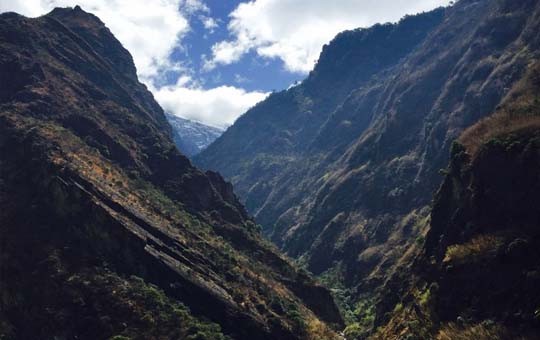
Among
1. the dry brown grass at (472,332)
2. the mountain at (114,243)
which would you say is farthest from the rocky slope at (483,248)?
the mountain at (114,243)

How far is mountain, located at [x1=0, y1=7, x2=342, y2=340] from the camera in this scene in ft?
270

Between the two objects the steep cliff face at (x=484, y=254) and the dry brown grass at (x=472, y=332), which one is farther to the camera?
the steep cliff face at (x=484, y=254)

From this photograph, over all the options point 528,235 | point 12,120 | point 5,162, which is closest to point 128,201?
point 5,162

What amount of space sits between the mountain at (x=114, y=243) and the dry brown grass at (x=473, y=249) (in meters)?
30.2

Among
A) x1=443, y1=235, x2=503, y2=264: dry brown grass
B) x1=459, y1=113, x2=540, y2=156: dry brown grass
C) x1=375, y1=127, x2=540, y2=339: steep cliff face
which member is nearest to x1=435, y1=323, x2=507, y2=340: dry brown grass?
x1=375, y1=127, x2=540, y2=339: steep cliff face

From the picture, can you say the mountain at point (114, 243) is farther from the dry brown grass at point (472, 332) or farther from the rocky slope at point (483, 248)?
the dry brown grass at point (472, 332)

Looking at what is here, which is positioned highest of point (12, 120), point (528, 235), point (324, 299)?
point (528, 235)

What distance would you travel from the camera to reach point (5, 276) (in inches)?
3295

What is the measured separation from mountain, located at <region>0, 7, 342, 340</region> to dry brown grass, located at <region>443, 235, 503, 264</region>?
99.2 feet

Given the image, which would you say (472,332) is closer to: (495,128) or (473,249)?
(473,249)

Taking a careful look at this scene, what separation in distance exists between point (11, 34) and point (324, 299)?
362ft

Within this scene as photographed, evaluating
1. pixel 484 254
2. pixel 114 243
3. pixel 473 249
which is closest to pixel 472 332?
pixel 484 254

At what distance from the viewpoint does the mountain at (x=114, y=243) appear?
82.4 meters

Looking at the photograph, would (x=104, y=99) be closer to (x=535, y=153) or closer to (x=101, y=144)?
(x=101, y=144)
